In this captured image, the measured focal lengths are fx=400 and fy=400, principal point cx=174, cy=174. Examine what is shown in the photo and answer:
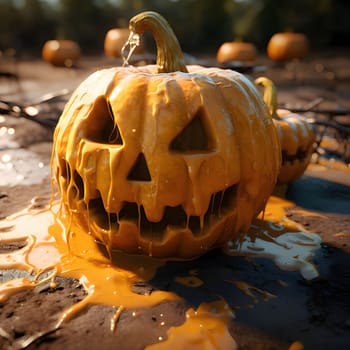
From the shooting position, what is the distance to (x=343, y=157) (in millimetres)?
5078

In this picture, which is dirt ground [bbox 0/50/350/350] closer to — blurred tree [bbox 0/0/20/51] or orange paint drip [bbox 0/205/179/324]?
orange paint drip [bbox 0/205/179/324]

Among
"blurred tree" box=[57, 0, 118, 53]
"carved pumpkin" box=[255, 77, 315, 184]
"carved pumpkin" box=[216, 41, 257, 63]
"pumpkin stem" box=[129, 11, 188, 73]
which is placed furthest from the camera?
"blurred tree" box=[57, 0, 118, 53]

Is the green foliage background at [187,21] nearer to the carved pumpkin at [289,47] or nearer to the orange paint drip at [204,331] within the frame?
the carved pumpkin at [289,47]

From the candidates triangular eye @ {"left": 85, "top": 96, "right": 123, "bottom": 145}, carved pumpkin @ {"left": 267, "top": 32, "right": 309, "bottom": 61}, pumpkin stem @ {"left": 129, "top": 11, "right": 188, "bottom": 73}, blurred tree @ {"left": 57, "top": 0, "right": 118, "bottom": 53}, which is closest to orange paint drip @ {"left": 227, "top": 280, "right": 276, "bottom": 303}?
triangular eye @ {"left": 85, "top": 96, "right": 123, "bottom": 145}

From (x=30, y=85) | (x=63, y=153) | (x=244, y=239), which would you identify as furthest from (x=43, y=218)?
(x=30, y=85)

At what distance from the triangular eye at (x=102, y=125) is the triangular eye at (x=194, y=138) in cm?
32

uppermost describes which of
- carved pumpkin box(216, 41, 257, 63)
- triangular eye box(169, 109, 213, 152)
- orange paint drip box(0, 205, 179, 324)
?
triangular eye box(169, 109, 213, 152)

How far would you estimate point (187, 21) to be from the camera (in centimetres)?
1897

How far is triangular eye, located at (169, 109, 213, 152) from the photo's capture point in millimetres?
2131

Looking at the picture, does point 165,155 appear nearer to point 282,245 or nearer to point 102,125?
point 102,125

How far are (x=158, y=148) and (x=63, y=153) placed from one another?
2.00 ft

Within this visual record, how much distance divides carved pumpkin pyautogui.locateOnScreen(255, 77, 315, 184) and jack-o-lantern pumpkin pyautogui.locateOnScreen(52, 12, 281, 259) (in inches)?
53.5

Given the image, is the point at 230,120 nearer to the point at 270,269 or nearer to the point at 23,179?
the point at 270,269

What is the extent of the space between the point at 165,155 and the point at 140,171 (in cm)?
19
